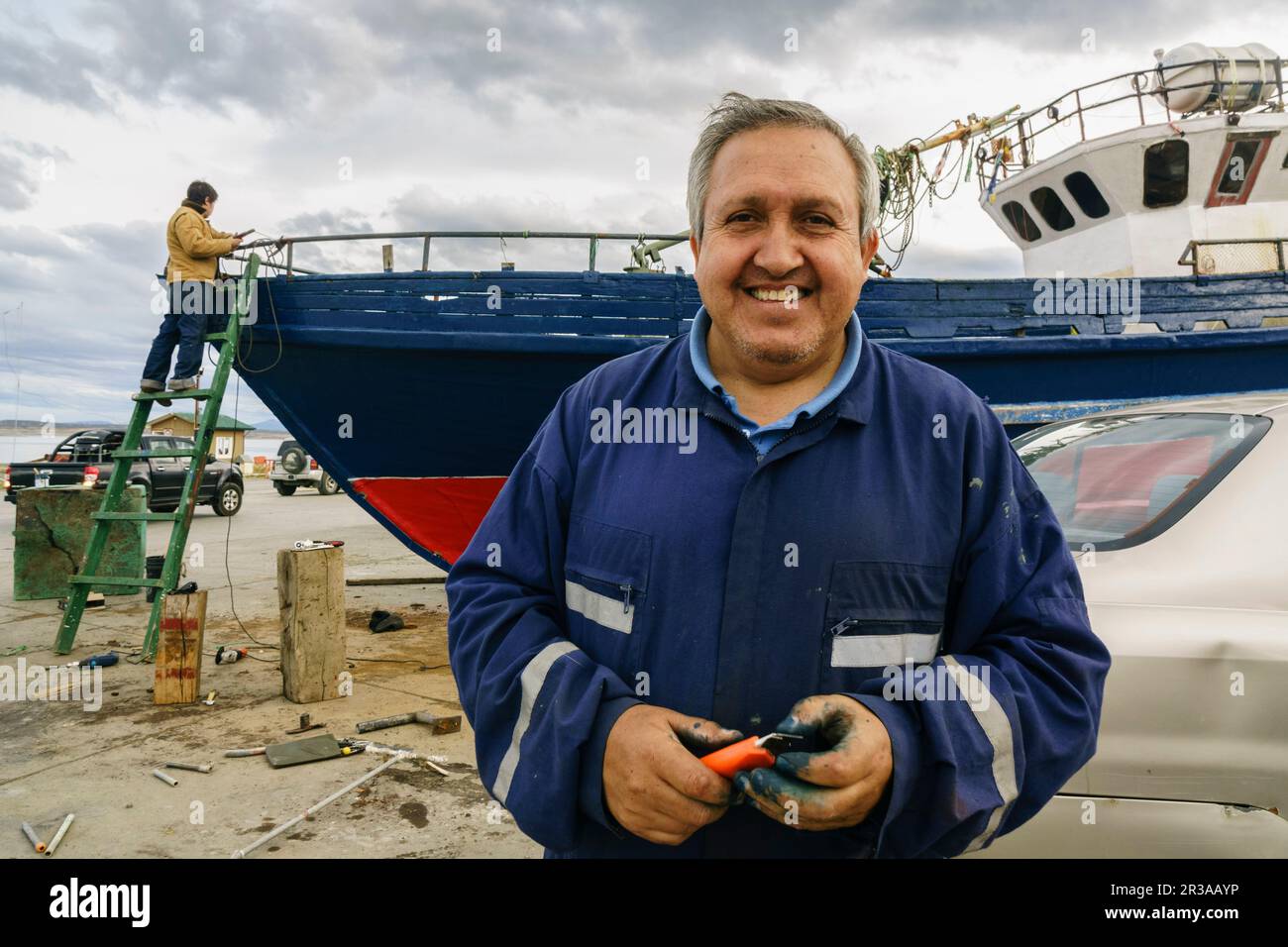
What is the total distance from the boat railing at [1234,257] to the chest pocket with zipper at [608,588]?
6.87m

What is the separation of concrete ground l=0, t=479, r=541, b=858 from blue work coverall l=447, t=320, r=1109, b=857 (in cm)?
170

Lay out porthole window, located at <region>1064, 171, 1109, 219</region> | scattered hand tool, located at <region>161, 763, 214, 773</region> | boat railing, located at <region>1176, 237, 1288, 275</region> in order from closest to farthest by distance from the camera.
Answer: scattered hand tool, located at <region>161, 763, 214, 773</region> < boat railing, located at <region>1176, 237, 1288, 275</region> < porthole window, located at <region>1064, 171, 1109, 219</region>

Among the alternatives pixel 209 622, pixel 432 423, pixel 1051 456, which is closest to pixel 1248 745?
pixel 1051 456

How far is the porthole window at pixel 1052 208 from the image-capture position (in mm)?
8281

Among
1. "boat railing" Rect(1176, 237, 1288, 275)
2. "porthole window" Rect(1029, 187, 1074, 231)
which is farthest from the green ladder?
"porthole window" Rect(1029, 187, 1074, 231)

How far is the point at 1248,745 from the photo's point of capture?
1.67m

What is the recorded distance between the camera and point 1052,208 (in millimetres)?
8414

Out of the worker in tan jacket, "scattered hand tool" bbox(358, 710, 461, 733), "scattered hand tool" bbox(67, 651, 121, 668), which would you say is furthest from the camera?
the worker in tan jacket

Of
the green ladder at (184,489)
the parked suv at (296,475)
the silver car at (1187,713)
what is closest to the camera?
the silver car at (1187,713)

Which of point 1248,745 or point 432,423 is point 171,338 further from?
point 1248,745

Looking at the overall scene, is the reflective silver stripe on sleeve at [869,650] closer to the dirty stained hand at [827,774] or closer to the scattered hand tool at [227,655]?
the dirty stained hand at [827,774]

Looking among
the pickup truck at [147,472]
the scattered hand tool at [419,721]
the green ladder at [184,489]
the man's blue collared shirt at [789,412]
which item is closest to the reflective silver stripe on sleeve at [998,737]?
the man's blue collared shirt at [789,412]

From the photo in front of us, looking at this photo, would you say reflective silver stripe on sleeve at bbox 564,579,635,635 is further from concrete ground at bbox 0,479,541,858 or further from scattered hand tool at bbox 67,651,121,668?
scattered hand tool at bbox 67,651,121,668

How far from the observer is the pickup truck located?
13.4 meters
